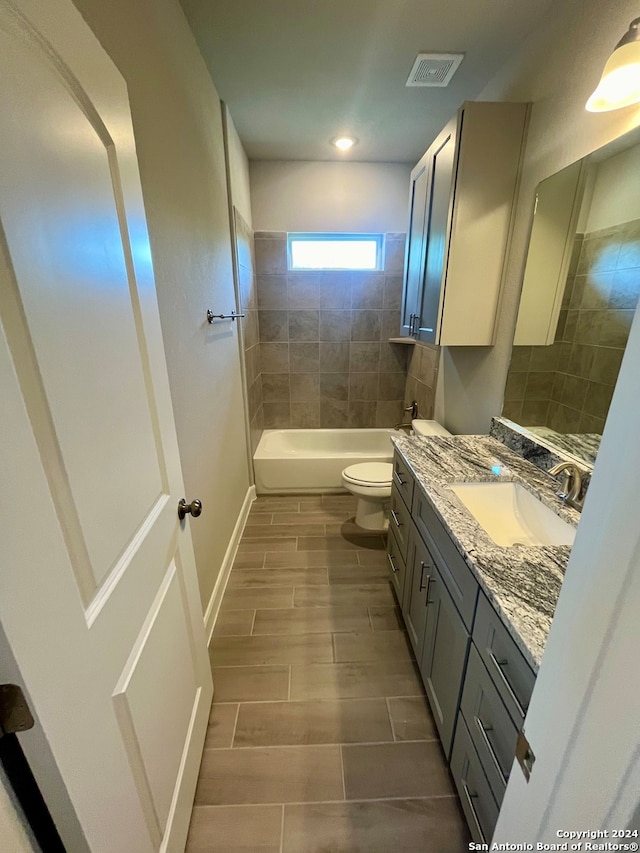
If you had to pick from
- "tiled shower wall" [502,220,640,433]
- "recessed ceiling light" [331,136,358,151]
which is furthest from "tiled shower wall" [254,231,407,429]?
"tiled shower wall" [502,220,640,433]

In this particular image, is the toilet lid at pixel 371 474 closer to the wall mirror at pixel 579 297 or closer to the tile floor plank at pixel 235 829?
the wall mirror at pixel 579 297

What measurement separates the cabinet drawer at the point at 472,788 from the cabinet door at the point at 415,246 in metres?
2.07

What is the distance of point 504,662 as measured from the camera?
834mm

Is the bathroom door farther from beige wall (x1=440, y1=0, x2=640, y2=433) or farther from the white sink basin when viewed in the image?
beige wall (x1=440, y1=0, x2=640, y2=433)

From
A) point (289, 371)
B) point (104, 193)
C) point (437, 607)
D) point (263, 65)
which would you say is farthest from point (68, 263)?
point (289, 371)

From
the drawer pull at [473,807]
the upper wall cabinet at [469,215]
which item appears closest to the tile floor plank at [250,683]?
the drawer pull at [473,807]

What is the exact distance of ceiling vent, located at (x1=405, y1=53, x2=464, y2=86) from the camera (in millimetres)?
1645

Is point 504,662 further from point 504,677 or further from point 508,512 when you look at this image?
point 508,512

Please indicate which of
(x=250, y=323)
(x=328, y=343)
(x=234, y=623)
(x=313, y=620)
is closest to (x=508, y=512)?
(x=313, y=620)

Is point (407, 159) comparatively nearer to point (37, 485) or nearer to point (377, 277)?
point (377, 277)

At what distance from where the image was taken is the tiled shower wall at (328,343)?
326 centimetres

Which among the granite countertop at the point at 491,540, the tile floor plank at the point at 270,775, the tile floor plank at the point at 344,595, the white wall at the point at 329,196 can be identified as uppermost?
the white wall at the point at 329,196

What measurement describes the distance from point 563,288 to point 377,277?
7.02 feet

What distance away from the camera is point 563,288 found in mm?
1371
